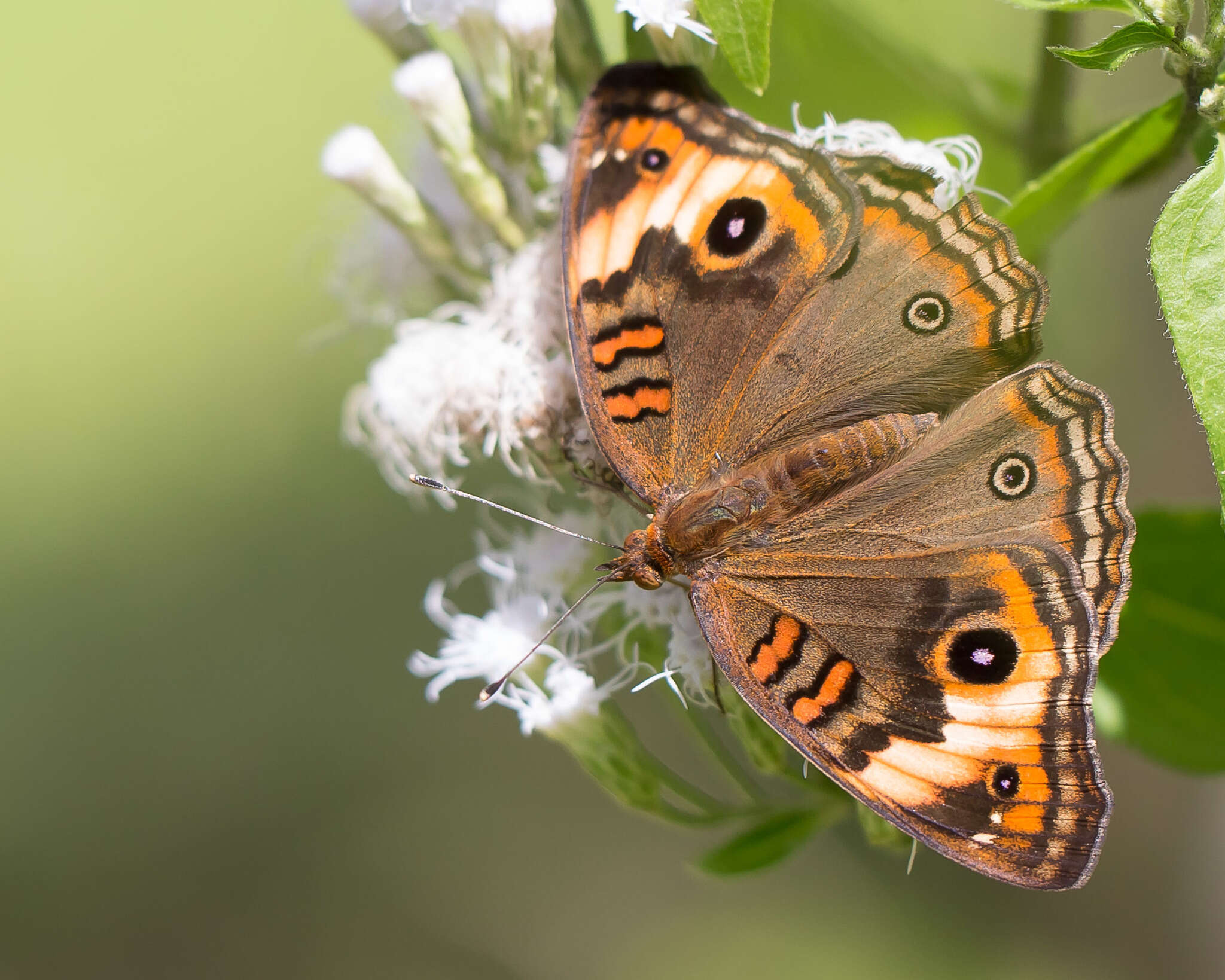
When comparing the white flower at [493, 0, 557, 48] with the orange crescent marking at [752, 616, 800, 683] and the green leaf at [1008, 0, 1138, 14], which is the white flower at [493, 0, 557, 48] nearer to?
the green leaf at [1008, 0, 1138, 14]

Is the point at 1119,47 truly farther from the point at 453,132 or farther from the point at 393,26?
the point at 393,26

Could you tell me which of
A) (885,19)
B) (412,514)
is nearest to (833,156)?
(885,19)

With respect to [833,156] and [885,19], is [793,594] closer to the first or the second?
[833,156]

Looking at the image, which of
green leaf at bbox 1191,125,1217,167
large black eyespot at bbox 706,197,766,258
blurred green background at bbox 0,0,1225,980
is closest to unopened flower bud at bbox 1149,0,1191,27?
green leaf at bbox 1191,125,1217,167

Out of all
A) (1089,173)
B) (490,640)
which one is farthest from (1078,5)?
(490,640)

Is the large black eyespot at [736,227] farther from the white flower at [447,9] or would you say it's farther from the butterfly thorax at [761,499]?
the white flower at [447,9]

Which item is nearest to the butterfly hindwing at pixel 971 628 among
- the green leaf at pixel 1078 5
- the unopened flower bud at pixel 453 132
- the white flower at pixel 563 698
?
the white flower at pixel 563 698
